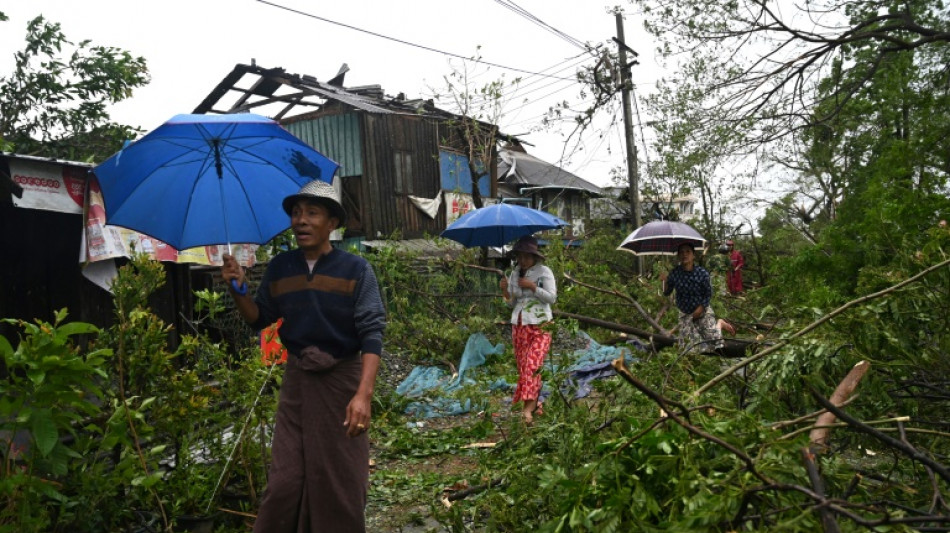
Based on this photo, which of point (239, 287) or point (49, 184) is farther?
point (49, 184)

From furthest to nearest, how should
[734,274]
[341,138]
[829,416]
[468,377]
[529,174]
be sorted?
[529,174]
[341,138]
[734,274]
[468,377]
[829,416]

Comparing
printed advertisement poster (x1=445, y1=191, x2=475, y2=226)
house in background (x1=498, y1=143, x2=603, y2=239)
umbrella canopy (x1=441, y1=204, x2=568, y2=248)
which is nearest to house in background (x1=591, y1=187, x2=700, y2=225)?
printed advertisement poster (x1=445, y1=191, x2=475, y2=226)

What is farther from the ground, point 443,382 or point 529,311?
point 529,311

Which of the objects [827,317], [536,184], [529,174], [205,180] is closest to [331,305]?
[205,180]

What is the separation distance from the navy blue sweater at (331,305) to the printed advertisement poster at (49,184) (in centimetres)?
425

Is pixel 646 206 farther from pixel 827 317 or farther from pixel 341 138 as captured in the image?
pixel 827 317

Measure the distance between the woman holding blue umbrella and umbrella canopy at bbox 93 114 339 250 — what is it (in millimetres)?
2831

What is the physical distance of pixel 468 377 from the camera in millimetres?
8625

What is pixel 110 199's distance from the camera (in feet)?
11.8

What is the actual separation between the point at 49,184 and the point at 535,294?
443cm

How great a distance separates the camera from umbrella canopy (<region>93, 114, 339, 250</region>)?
137 inches

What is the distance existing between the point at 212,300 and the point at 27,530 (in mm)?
2080

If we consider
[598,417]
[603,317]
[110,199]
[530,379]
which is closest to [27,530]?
[110,199]

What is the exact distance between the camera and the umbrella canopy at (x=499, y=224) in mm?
7801
